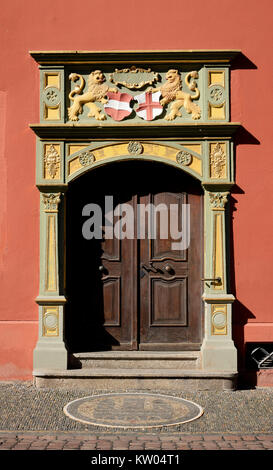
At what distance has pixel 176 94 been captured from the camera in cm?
703

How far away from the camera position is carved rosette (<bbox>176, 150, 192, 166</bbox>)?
22.7 ft

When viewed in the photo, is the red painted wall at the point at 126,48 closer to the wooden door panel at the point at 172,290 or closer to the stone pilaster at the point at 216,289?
the stone pilaster at the point at 216,289

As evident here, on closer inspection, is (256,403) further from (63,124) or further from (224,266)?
(63,124)

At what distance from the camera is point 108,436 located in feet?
16.1

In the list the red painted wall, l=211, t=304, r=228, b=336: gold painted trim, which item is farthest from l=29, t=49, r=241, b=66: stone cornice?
l=211, t=304, r=228, b=336: gold painted trim

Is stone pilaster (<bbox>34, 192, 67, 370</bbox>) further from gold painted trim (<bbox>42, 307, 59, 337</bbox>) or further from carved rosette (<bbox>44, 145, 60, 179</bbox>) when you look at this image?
carved rosette (<bbox>44, 145, 60, 179</bbox>)

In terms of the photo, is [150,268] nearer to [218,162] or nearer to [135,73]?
[218,162]

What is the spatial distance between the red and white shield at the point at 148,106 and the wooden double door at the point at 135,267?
0.61 m

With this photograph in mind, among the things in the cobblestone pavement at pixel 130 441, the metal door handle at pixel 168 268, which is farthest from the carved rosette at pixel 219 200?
the cobblestone pavement at pixel 130 441

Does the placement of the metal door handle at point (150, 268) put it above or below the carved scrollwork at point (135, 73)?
below

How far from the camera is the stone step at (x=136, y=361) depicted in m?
6.79

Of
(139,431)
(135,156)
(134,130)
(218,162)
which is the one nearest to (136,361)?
(139,431)

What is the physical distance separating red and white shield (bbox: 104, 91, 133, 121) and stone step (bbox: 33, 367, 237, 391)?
3.19 metres
